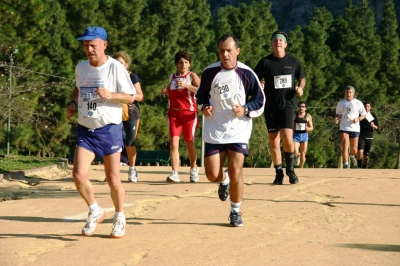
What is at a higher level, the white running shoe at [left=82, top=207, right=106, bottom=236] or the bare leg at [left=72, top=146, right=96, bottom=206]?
the bare leg at [left=72, top=146, right=96, bottom=206]

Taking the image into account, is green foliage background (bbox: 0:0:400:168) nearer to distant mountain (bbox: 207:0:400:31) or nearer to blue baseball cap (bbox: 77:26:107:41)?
blue baseball cap (bbox: 77:26:107:41)

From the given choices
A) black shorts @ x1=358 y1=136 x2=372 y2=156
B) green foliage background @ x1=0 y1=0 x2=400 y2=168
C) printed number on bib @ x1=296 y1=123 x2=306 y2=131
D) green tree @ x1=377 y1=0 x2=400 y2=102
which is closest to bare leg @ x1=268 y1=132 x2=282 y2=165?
printed number on bib @ x1=296 y1=123 x2=306 y2=131

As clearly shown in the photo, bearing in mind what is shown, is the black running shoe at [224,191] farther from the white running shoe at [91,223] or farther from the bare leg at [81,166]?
the bare leg at [81,166]

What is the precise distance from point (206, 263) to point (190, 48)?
49.7 m

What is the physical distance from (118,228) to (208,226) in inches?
44.0

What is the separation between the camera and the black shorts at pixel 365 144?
22.0 metres

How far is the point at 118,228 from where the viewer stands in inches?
308

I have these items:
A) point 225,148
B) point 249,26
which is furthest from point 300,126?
point 249,26

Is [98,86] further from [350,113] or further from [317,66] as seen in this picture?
[317,66]

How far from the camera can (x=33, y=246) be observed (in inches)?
291

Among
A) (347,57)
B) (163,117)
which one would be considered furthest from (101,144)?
(347,57)

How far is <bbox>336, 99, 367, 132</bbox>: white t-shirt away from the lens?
65.3 feet

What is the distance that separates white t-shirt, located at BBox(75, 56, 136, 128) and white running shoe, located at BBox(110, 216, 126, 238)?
2.98 ft

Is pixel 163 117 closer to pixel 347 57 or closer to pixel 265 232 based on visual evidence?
pixel 347 57
